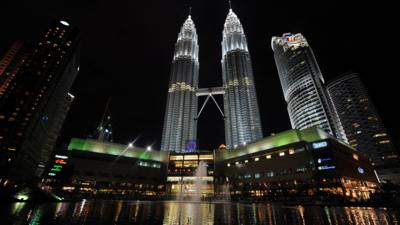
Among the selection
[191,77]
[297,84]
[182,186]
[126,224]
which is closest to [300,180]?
[182,186]

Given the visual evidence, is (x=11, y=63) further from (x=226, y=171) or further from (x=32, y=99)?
(x=226, y=171)

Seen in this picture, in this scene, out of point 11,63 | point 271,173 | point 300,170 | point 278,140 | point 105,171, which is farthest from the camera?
point 11,63

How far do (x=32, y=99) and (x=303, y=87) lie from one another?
175171mm

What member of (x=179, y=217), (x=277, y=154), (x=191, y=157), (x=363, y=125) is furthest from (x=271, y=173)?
(x=363, y=125)

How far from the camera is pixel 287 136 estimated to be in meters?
97.8

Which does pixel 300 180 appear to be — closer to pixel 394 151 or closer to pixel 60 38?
pixel 394 151

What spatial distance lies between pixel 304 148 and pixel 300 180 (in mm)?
13316

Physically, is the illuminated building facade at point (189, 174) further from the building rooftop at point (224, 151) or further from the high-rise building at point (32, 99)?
the high-rise building at point (32, 99)

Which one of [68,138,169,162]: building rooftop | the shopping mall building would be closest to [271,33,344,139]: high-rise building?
the shopping mall building

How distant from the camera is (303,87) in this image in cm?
16088

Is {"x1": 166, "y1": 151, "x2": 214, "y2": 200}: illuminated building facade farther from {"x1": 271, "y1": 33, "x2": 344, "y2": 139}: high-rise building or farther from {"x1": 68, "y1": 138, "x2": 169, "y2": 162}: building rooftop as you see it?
{"x1": 271, "y1": 33, "x2": 344, "y2": 139}: high-rise building

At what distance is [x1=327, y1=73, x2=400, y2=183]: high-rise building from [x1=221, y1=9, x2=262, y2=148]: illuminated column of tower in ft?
240

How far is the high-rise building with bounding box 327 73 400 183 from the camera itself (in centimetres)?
13550

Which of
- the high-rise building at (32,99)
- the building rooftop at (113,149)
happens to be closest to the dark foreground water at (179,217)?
the high-rise building at (32,99)
